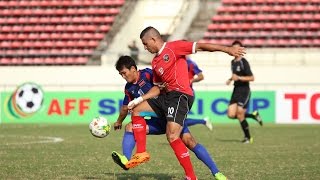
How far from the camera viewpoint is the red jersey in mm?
9266

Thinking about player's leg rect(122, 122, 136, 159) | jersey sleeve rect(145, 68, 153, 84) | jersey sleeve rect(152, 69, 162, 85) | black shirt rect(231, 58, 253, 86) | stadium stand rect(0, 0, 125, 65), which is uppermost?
stadium stand rect(0, 0, 125, 65)

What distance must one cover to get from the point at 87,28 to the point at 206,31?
4743mm

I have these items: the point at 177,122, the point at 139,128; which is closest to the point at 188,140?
the point at 177,122

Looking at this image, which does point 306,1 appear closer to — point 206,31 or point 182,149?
point 206,31

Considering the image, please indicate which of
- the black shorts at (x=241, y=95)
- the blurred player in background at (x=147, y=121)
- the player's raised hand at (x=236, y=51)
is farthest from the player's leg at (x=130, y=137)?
the black shorts at (x=241, y=95)

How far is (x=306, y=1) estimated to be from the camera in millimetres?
31375

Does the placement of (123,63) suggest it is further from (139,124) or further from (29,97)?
(29,97)

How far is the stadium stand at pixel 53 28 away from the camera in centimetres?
3089

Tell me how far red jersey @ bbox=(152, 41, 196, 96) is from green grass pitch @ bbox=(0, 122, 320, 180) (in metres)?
1.43

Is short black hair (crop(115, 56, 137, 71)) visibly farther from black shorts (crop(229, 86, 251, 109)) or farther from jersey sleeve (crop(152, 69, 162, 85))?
black shorts (crop(229, 86, 251, 109))

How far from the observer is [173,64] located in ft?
30.5

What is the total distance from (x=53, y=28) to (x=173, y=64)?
23.1 meters

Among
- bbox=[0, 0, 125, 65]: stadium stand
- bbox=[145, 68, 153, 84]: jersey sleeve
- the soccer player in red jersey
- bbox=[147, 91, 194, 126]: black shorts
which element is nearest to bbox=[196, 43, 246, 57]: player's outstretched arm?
the soccer player in red jersey

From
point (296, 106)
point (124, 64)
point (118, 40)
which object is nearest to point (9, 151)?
point (124, 64)
